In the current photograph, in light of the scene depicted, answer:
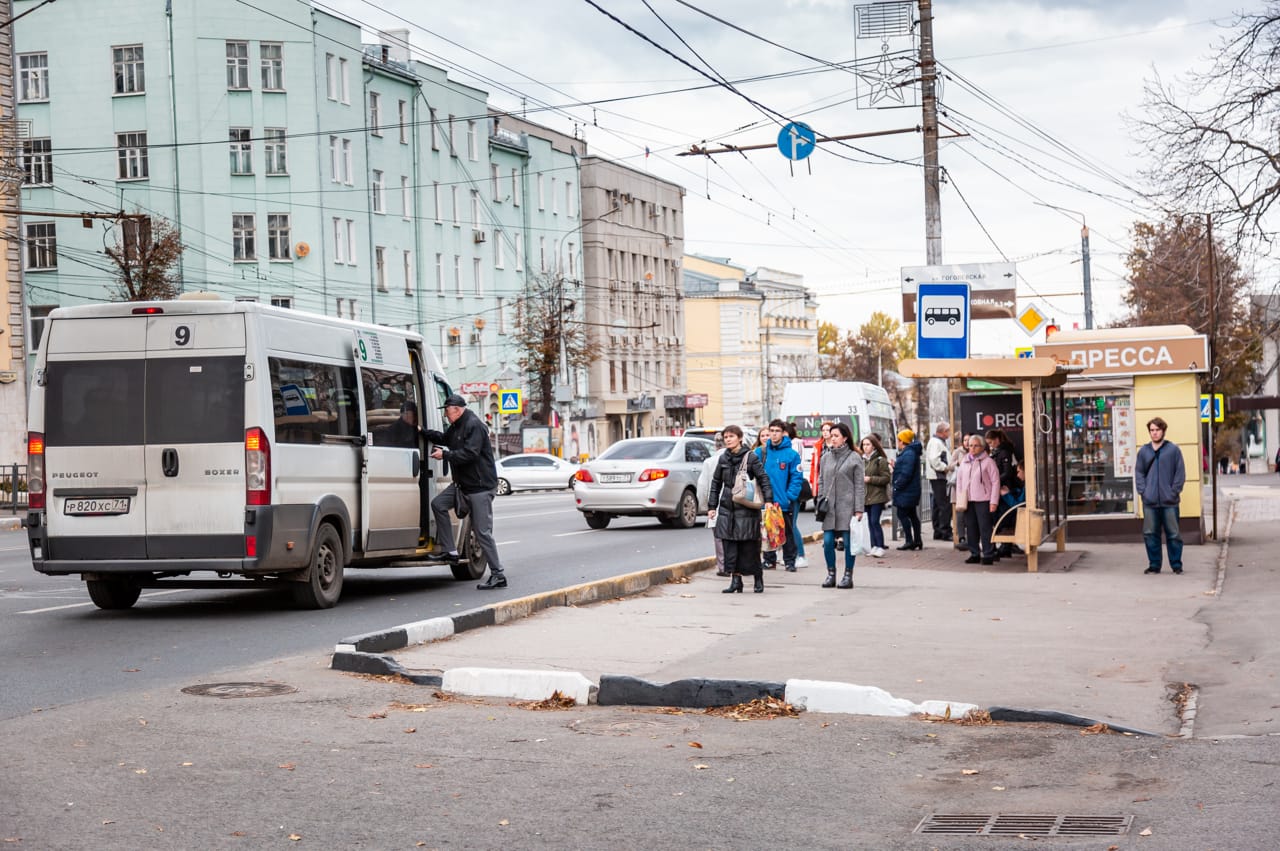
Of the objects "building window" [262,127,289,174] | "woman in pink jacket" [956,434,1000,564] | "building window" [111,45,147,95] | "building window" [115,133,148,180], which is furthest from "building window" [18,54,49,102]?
Answer: "woman in pink jacket" [956,434,1000,564]

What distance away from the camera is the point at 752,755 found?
7875 mm

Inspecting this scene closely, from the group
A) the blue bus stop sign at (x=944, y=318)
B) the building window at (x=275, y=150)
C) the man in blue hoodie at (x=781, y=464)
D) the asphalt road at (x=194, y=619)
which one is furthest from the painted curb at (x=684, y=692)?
the building window at (x=275, y=150)

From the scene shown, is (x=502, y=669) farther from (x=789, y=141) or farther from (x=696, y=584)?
(x=789, y=141)

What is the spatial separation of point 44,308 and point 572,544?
38515 millimetres

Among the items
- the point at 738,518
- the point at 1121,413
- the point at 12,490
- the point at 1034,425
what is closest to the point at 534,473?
the point at 12,490

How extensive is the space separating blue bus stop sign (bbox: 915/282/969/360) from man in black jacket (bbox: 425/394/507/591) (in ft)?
18.8

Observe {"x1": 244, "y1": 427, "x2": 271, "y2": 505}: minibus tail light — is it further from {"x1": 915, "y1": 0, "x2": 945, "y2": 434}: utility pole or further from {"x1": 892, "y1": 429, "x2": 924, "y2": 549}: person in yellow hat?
{"x1": 915, "y1": 0, "x2": 945, "y2": 434}: utility pole

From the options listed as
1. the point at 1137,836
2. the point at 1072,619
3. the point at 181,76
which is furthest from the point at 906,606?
the point at 181,76

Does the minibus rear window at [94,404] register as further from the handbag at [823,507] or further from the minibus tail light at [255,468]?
the handbag at [823,507]

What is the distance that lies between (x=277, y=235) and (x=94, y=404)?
4427 cm

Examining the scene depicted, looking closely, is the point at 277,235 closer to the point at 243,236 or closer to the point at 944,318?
the point at 243,236

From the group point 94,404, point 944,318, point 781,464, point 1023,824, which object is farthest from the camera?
point 944,318

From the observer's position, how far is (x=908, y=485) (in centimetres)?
2267

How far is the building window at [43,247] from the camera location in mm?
55812
